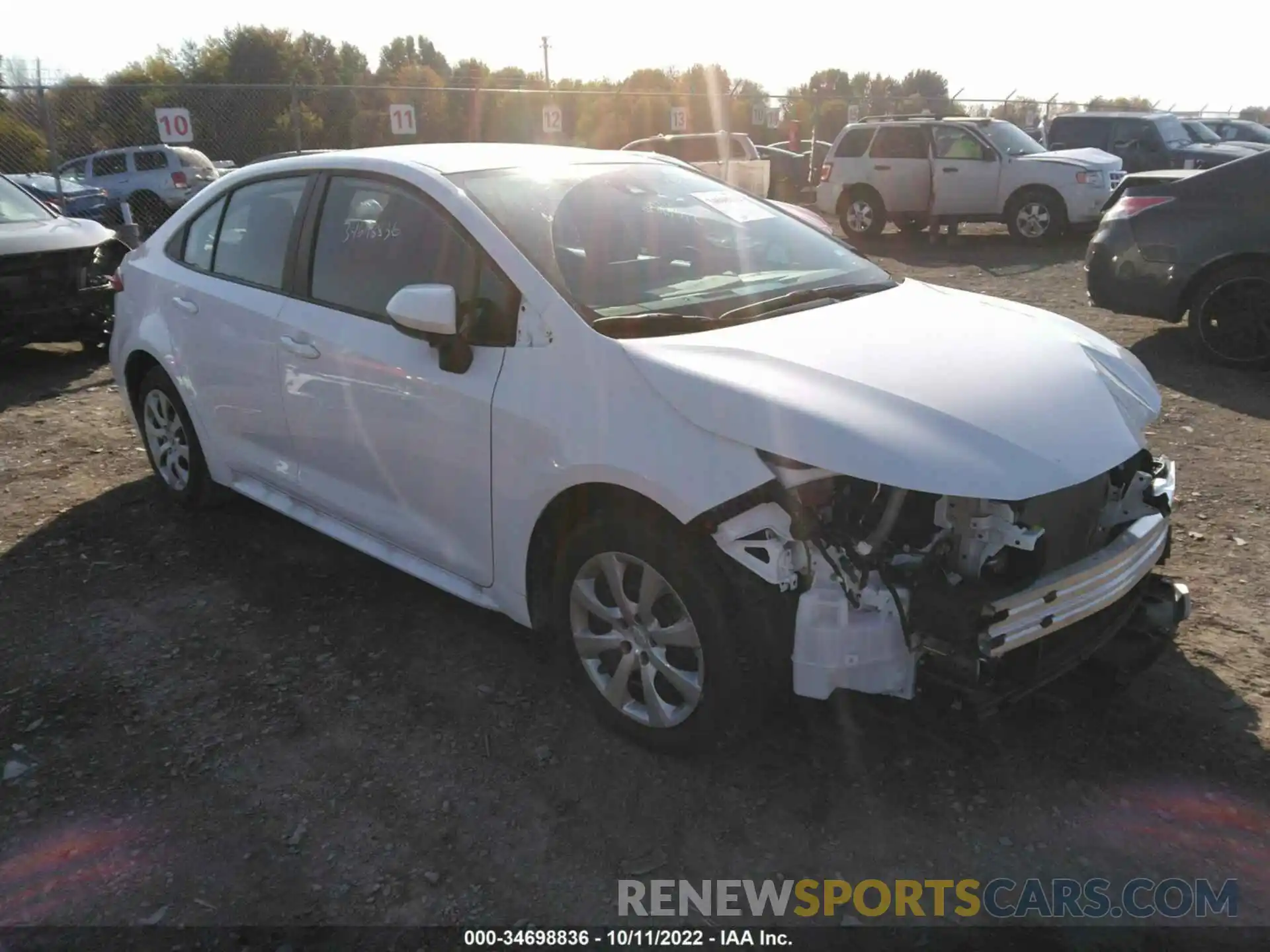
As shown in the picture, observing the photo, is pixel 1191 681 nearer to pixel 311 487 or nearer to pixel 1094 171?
pixel 311 487

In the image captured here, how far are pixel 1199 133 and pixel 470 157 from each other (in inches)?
760

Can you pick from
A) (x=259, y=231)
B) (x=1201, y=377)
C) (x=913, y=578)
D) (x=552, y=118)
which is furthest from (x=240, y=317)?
(x=552, y=118)

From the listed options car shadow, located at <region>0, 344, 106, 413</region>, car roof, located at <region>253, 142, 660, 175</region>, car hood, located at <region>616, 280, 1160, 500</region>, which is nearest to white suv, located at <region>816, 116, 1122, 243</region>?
car shadow, located at <region>0, 344, 106, 413</region>

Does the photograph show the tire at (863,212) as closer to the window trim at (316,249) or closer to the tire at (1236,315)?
the tire at (1236,315)

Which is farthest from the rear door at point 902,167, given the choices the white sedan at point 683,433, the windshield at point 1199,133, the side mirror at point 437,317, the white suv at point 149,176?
the side mirror at point 437,317

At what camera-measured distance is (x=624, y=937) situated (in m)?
2.50

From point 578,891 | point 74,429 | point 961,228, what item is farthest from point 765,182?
point 578,891

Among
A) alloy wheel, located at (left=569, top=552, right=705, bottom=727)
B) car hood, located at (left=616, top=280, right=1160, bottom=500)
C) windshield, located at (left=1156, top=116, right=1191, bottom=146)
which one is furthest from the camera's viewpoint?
windshield, located at (left=1156, top=116, right=1191, bottom=146)

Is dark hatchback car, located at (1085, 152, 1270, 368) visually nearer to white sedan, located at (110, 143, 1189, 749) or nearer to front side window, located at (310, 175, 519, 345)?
white sedan, located at (110, 143, 1189, 749)

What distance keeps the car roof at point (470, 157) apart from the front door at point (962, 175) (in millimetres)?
11796

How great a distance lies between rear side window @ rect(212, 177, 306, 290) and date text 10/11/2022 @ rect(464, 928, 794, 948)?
A: 2.73m

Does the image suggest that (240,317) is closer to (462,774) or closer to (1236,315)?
(462,774)

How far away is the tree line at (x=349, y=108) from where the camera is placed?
17781mm

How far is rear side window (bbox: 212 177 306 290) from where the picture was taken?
4125 mm
